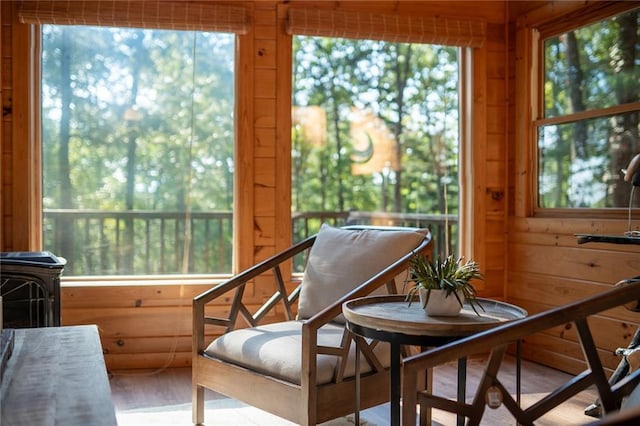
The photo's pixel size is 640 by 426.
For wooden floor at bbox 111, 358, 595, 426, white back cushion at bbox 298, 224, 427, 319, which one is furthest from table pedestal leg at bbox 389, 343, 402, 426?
wooden floor at bbox 111, 358, 595, 426

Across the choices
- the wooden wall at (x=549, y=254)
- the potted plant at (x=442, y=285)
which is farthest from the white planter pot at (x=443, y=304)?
Result: the wooden wall at (x=549, y=254)

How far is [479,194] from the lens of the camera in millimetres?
4117

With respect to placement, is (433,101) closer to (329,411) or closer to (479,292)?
(479,292)

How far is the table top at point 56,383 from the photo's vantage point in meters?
1.23

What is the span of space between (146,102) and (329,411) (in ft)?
7.51

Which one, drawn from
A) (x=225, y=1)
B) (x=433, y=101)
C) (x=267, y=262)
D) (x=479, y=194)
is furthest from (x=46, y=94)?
(x=479, y=194)

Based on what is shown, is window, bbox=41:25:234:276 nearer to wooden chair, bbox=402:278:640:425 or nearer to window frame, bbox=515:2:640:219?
window frame, bbox=515:2:640:219

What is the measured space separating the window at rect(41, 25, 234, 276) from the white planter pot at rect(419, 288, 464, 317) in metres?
2.03

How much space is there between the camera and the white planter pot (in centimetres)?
203

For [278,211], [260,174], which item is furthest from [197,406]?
[260,174]

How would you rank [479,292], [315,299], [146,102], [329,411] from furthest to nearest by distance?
[479,292], [146,102], [315,299], [329,411]

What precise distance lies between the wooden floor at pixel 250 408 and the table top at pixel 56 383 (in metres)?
1.08

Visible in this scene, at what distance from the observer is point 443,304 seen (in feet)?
6.65

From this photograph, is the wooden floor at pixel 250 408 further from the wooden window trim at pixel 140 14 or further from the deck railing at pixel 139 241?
the wooden window trim at pixel 140 14
